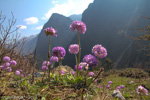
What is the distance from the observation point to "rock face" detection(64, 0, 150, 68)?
254 ft

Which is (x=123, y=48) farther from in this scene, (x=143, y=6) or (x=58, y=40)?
(x=58, y=40)

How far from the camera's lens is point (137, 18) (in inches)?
3322

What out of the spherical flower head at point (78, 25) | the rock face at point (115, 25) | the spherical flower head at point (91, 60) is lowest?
the spherical flower head at point (91, 60)

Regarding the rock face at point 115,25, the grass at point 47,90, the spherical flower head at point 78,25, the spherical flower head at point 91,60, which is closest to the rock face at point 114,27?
the rock face at point 115,25

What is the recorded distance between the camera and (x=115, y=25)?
97.8 meters

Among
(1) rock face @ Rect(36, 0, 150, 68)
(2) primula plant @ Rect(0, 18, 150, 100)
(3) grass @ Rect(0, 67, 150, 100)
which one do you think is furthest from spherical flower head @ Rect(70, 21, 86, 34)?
(1) rock face @ Rect(36, 0, 150, 68)

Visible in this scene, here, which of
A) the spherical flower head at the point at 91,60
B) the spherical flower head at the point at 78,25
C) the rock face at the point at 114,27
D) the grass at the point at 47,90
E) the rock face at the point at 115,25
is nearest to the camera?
the grass at the point at 47,90

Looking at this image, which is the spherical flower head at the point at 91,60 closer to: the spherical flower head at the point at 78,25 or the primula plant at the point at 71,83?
the primula plant at the point at 71,83

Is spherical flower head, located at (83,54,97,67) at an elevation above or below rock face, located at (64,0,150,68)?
below

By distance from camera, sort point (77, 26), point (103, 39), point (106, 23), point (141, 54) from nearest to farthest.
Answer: point (77, 26) < point (141, 54) < point (103, 39) < point (106, 23)

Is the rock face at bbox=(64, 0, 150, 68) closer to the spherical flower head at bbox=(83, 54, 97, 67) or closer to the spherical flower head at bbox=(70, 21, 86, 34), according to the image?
the spherical flower head at bbox=(70, 21, 86, 34)

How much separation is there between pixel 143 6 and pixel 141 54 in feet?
141

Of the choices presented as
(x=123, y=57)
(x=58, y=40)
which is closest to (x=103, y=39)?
(x=123, y=57)

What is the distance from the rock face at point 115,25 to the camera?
77.4 metres
